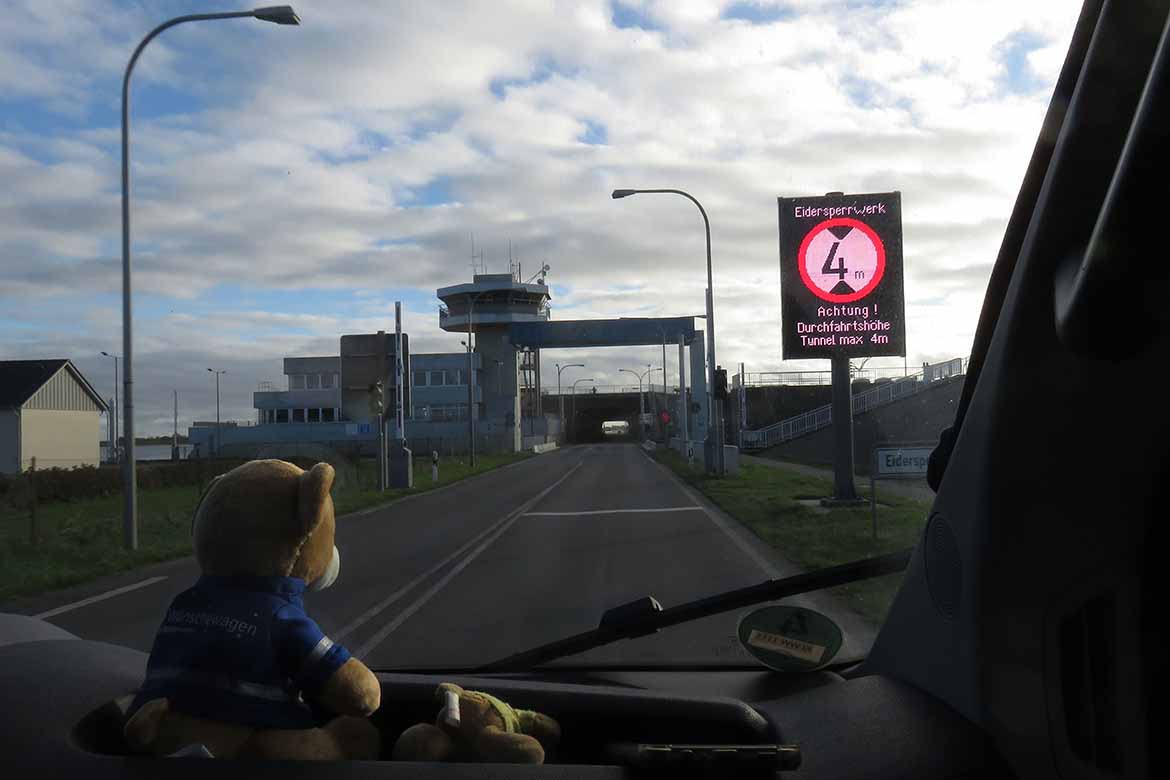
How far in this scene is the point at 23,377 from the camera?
48.9 metres

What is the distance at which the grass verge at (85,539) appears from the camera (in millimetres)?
11453

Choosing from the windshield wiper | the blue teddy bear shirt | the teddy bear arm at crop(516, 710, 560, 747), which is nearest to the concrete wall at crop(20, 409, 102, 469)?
the windshield wiper

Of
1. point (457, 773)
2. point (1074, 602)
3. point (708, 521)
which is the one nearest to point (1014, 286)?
point (1074, 602)

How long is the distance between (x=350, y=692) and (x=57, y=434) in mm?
52345

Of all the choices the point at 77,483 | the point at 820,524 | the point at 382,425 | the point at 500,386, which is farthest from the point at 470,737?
the point at 500,386

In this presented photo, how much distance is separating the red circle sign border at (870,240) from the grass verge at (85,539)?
8858 mm

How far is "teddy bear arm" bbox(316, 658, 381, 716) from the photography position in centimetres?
212

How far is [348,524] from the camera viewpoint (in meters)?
16.1

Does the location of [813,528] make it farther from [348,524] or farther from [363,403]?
[363,403]

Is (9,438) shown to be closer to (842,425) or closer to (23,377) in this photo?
(23,377)

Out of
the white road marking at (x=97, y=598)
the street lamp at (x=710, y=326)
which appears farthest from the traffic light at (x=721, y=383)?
the white road marking at (x=97, y=598)

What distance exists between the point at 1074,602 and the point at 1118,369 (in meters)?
0.46

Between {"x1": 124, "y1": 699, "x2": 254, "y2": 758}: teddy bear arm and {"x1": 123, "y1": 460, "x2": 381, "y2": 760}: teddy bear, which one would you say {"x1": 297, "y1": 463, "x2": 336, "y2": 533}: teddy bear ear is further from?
{"x1": 124, "y1": 699, "x2": 254, "y2": 758}: teddy bear arm

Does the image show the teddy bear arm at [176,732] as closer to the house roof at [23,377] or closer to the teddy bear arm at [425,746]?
the teddy bear arm at [425,746]
